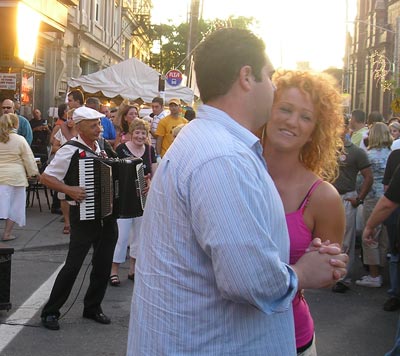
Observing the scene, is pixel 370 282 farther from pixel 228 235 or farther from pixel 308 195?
pixel 228 235

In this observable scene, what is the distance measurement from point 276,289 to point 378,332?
14.3ft

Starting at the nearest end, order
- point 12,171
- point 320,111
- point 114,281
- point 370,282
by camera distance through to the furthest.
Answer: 1. point 320,111
2. point 114,281
3. point 370,282
4. point 12,171

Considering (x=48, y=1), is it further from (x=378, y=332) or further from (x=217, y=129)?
(x=217, y=129)

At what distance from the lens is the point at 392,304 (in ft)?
20.7

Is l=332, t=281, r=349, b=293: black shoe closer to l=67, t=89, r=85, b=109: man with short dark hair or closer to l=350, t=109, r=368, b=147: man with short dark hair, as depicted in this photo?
l=350, t=109, r=368, b=147: man with short dark hair

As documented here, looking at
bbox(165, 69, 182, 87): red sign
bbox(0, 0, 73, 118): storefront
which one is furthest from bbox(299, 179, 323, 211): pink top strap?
bbox(165, 69, 182, 87): red sign

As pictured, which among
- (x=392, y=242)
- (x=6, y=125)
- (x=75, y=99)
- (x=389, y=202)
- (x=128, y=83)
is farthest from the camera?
(x=128, y=83)

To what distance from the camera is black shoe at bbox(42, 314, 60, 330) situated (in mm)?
5254

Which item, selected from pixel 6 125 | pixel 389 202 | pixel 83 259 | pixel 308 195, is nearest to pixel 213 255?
pixel 308 195

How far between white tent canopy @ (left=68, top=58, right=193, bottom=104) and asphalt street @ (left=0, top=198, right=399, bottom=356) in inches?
357

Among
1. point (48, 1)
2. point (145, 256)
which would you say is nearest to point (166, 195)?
point (145, 256)

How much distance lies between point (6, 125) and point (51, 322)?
4.20m

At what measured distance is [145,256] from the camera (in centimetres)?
186

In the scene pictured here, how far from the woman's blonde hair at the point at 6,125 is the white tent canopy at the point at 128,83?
25.1 feet
